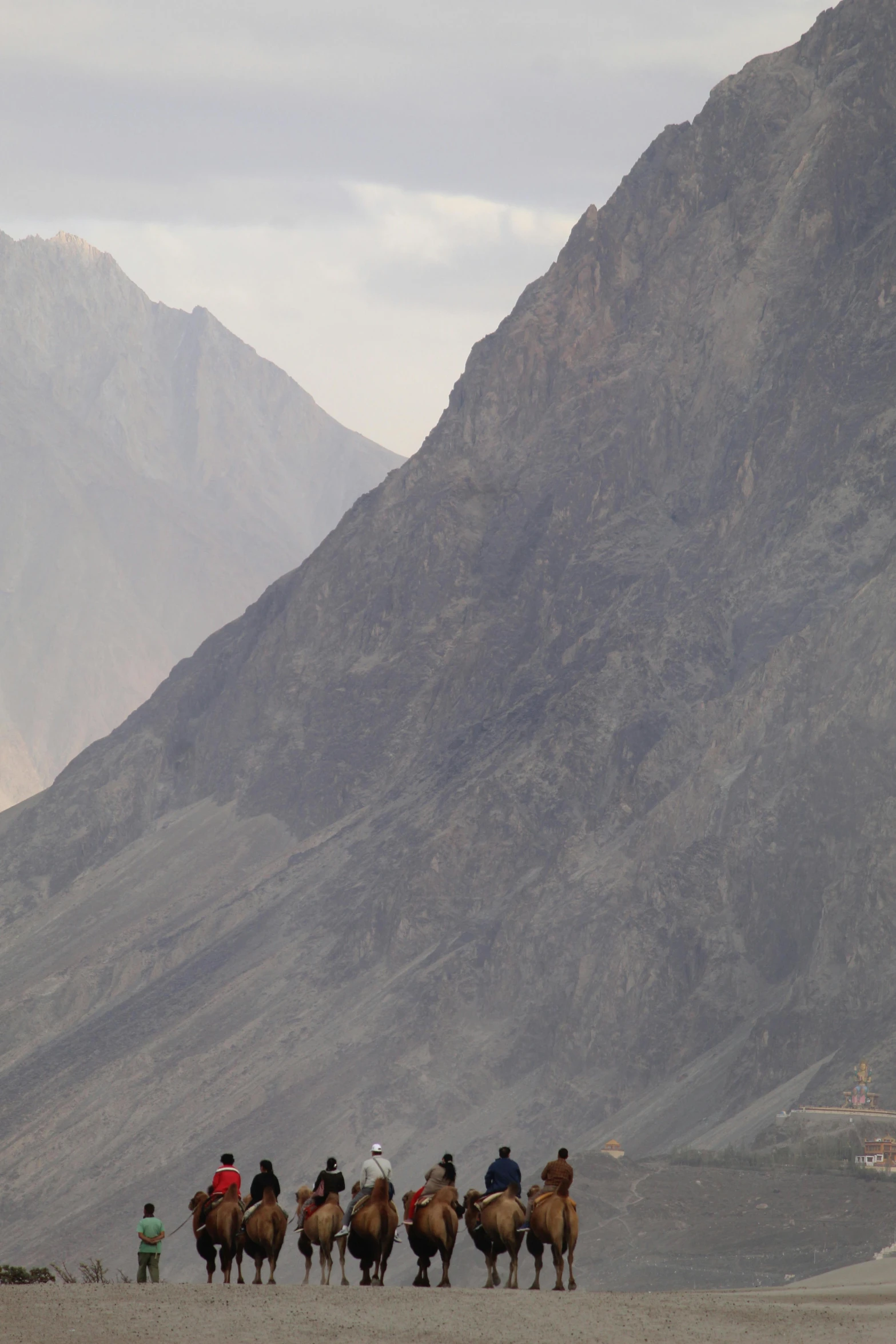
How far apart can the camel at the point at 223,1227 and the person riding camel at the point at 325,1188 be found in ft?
3.39

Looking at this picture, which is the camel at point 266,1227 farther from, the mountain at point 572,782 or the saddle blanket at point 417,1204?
the mountain at point 572,782

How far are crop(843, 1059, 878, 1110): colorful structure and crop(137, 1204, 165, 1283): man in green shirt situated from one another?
64.9 metres

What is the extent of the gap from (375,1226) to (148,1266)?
15.3 feet

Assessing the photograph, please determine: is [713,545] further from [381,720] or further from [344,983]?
[344,983]

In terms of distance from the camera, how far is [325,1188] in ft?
107

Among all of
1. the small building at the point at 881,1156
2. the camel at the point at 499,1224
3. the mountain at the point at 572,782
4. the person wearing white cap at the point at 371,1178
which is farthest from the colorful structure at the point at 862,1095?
the person wearing white cap at the point at 371,1178

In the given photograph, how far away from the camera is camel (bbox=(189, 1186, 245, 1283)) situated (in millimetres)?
32594

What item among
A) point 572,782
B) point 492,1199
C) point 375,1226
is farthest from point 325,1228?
point 572,782

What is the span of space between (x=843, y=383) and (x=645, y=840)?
144 feet

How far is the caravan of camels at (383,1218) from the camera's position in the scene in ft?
105

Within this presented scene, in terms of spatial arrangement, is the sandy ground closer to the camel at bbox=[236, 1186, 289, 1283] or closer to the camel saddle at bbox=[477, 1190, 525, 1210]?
the camel at bbox=[236, 1186, 289, 1283]

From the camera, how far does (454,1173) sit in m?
32.5

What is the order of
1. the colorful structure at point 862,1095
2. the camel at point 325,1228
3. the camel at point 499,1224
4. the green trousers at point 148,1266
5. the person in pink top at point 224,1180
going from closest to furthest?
the camel at point 499,1224, the camel at point 325,1228, the person in pink top at point 224,1180, the green trousers at point 148,1266, the colorful structure at point 862,1095

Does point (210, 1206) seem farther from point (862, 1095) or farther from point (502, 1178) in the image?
point (862, 1095)
